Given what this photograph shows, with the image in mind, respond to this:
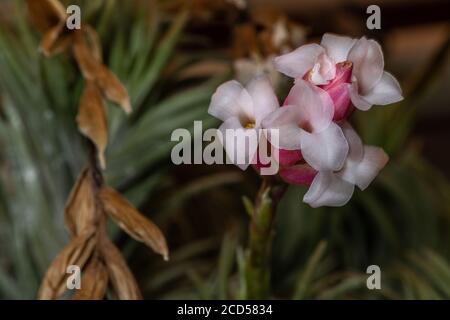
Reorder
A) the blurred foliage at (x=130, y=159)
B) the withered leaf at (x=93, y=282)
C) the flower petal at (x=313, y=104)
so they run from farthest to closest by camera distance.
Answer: the blurred foliage at (x=130, y=159)
the withered leaf at (x=93, y=282)
the flower petal at (x=313, y=104)

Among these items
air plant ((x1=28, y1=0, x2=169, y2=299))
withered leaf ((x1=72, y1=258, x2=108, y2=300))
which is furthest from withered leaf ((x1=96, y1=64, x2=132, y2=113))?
withered leaf ((x1=72, y1=258, x2=108, y2=300))

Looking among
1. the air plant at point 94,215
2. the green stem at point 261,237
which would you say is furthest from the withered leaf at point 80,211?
the green stem at point 261,237

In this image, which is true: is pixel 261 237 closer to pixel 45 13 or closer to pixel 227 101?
pixel 227 101

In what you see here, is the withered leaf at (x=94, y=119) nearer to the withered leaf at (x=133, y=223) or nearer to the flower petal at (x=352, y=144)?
the withered leaf at (x=133, y=223)

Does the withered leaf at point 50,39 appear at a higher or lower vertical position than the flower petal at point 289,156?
higher

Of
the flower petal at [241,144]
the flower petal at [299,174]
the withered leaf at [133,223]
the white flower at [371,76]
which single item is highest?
the white flower at [371,76]

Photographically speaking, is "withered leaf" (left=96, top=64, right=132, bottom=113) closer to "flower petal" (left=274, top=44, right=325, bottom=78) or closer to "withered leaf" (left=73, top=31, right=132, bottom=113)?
"withered leaf" (left=73, top=31, right=132, bottom=113)

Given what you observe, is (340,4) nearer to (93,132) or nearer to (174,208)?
(174,208)
